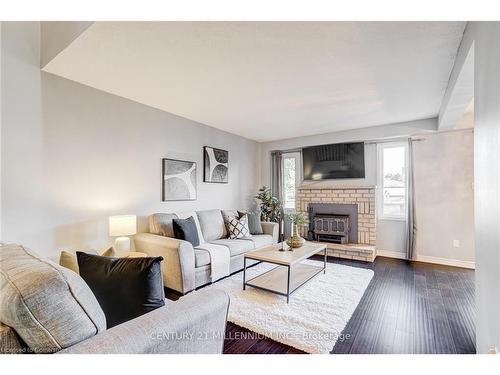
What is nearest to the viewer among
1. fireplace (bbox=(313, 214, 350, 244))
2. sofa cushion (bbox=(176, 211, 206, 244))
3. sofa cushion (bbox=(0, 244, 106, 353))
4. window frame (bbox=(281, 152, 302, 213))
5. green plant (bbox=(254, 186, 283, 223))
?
sofa cushion (bbox=(0, 244, 106, 353))

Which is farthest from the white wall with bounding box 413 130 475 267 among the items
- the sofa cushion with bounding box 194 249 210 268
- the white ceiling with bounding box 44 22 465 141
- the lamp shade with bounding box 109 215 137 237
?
the lamp shade with bounding box 109 215 137 237

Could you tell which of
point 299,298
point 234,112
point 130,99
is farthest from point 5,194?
point 299,298

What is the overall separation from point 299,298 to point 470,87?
106 inches

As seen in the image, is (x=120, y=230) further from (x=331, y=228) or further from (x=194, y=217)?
(x=331, y=228)

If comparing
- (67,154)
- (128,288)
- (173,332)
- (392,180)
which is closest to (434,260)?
(392,180)

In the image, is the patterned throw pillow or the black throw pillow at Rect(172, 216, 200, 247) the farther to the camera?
the patterned throw pillow

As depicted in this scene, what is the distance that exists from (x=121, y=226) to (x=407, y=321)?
3.03 metres

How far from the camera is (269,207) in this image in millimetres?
5340

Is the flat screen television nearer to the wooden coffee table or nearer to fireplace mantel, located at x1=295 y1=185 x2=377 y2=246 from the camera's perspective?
fireplace mantel, located at x1=295 y1=185 x2=377 y2=246

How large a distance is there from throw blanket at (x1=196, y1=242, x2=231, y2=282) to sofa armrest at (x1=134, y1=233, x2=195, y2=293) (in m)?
0.30

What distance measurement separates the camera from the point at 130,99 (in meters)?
3.26

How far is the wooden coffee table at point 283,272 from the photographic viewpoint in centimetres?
265

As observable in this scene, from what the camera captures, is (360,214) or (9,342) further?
(360,214)

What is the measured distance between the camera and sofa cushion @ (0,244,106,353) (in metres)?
0.80
